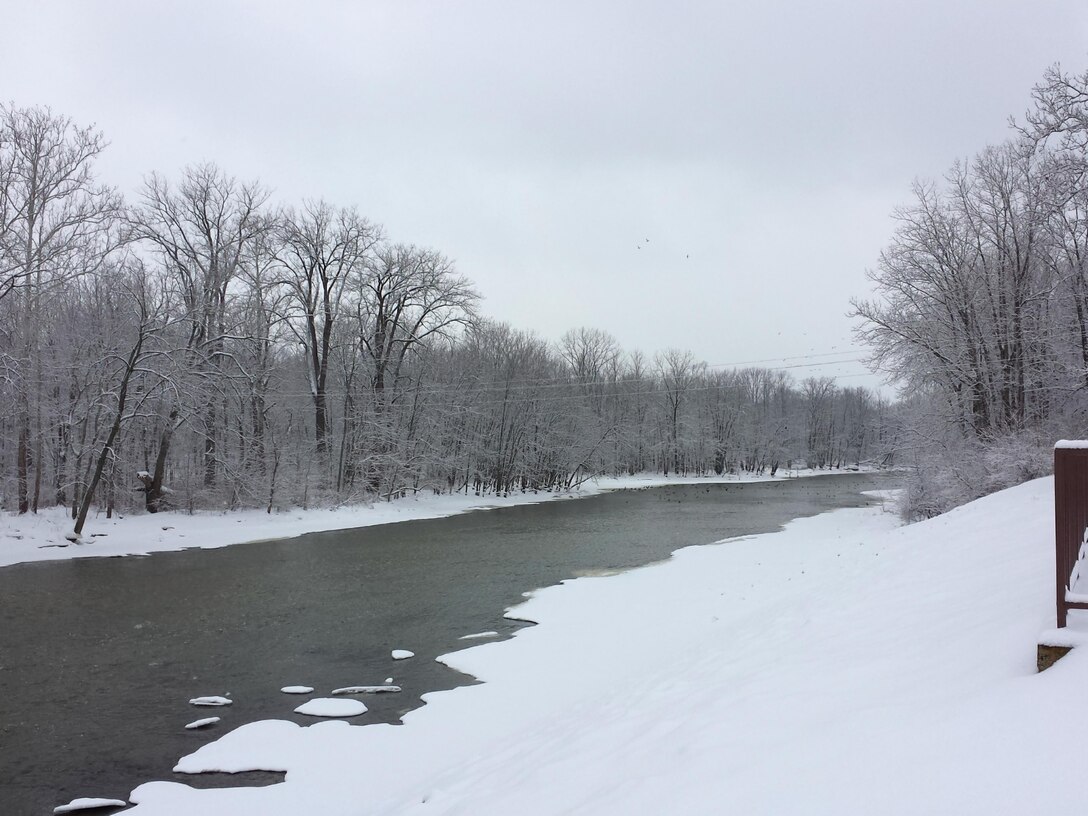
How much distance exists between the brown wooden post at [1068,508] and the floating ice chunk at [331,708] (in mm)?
7269

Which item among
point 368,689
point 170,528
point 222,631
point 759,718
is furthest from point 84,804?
point 170,528

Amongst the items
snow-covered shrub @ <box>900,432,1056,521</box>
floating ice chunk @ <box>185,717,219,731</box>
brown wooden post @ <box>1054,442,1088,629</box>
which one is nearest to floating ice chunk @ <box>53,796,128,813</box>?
floating ice chunk @ <box>185,717,219,731</box>

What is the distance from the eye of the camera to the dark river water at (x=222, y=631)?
749cm

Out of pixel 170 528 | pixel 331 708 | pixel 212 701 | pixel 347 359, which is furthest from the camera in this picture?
pixel 347 359

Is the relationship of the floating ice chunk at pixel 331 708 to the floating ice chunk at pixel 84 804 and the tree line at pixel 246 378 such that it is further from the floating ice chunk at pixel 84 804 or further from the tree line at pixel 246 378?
the tree line at pixel 246 378

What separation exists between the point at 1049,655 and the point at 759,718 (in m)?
1.79

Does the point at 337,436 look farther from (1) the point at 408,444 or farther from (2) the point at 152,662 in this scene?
(2) the point at 152,662

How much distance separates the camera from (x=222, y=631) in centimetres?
1242

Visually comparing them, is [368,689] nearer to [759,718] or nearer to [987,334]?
[759,718]

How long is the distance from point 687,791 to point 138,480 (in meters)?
32.8

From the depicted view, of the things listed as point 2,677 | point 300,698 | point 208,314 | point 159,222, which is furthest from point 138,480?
point 300,698

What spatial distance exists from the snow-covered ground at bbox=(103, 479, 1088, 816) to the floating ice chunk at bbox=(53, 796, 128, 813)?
0.57 feet

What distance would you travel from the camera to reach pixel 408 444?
4253 cm

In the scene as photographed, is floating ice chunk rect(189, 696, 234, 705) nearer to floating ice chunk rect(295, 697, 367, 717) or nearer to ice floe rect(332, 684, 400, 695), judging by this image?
floating ice chunk rect(295, 697, 367, 717)
